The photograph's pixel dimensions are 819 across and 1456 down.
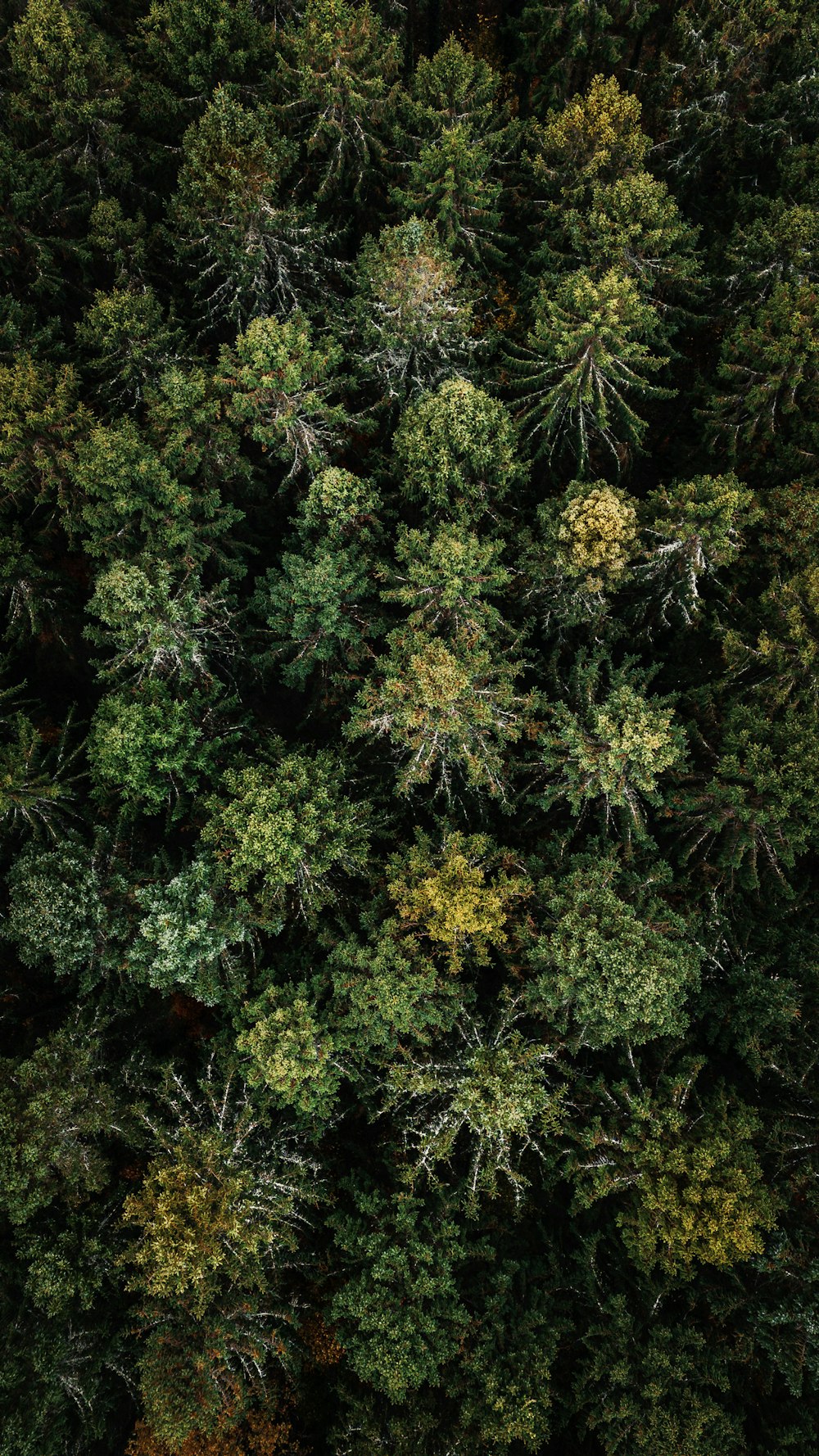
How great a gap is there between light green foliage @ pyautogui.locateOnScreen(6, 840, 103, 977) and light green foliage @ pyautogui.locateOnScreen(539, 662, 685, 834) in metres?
10.7

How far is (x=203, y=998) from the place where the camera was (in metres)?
14.9

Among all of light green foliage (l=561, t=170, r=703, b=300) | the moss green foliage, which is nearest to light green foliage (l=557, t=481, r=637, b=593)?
the moss green foliage

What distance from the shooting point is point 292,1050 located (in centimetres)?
1374

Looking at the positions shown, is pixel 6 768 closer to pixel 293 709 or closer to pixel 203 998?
A: pixel 203 998

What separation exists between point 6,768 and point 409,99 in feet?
61.8

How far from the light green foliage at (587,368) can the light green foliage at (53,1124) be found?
18.0m

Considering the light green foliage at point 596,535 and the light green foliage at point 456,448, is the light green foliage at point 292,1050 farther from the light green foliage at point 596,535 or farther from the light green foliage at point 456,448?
the light green foliage at point 456,448

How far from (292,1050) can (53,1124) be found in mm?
5439

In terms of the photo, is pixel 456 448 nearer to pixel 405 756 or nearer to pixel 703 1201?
pixel 405 756

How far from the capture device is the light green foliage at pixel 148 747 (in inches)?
584

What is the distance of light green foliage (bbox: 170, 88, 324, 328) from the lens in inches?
635

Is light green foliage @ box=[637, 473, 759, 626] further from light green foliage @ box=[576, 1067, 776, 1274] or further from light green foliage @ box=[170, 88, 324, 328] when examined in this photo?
light green foliage @ box=[576, 1067, 776, 1274]

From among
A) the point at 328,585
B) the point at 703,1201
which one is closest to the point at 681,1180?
the point at 703,1201

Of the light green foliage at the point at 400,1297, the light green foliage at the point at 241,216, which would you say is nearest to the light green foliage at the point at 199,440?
the light green foliage at the point at 241,216
